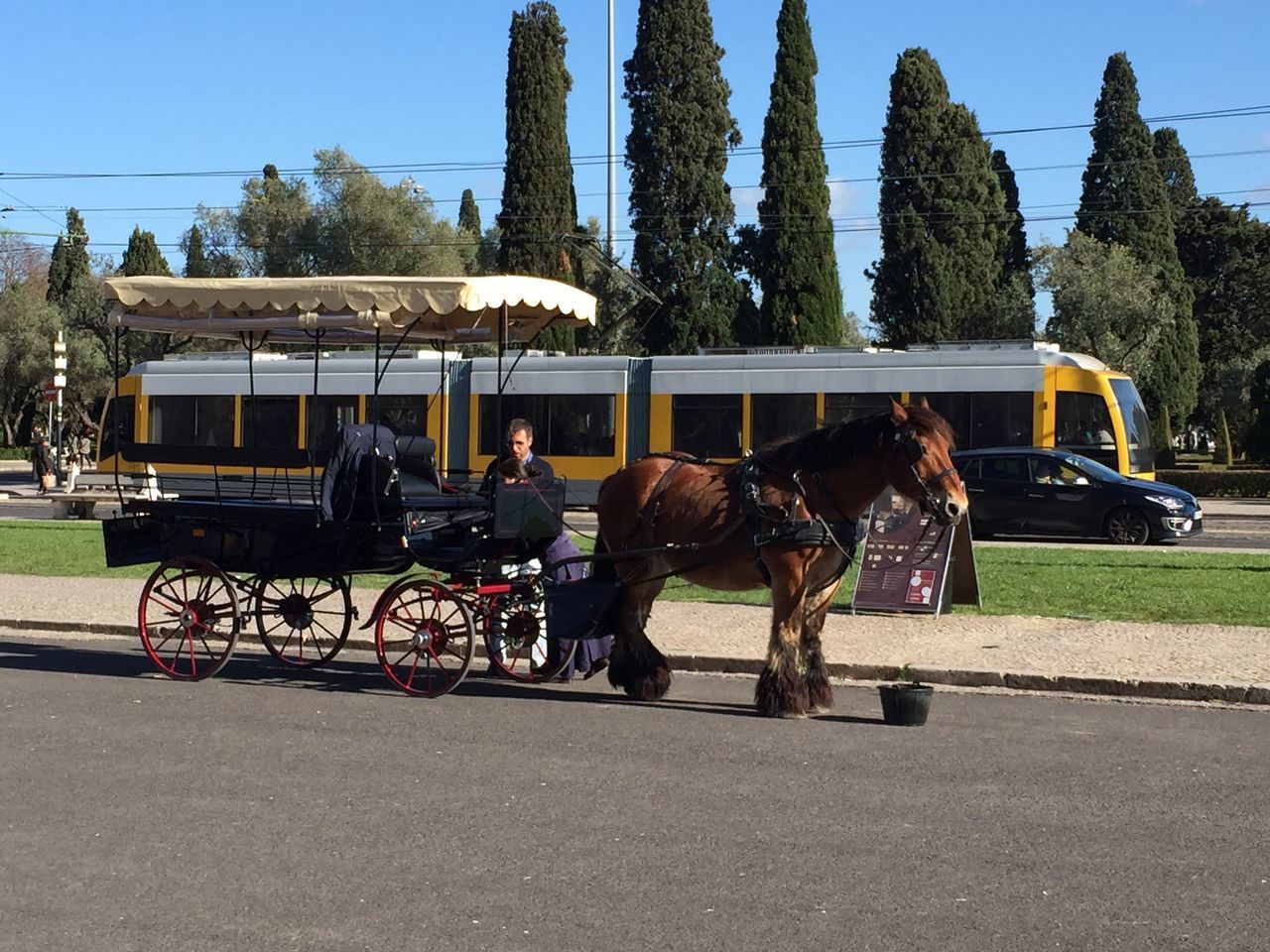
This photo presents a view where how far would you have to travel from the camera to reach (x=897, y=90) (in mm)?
58250

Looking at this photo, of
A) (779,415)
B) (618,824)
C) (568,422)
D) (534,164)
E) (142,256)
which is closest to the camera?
(618,824)

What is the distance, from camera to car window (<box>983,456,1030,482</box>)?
80.5 feet

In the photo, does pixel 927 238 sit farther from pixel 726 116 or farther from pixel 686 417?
pixel 686 417

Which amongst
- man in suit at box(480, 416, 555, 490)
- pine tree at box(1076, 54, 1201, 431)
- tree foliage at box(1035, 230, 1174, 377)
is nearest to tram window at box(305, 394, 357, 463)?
man in suit at box(480, 416, 555, 490)

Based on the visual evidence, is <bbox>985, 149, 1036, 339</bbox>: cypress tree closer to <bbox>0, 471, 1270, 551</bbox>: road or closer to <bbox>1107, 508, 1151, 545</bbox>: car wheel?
<bbox>0, 471, 1270, 551</bbox>: road

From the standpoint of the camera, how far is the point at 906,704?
927cm

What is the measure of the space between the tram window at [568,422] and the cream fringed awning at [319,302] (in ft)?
68.4

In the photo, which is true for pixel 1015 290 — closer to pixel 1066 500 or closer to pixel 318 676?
pixel 1066 500

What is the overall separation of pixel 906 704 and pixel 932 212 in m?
51.2

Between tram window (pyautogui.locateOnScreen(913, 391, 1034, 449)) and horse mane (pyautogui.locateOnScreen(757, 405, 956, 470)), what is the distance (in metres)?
20.0

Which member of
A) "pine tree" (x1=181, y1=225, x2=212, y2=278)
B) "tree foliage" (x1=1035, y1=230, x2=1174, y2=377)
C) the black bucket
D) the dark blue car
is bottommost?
the black bucket

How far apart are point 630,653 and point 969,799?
11.0ft

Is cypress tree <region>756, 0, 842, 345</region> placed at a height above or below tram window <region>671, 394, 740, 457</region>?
above

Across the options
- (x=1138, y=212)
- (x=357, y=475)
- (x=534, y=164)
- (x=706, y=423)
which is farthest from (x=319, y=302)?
(x=1138, y=212)
